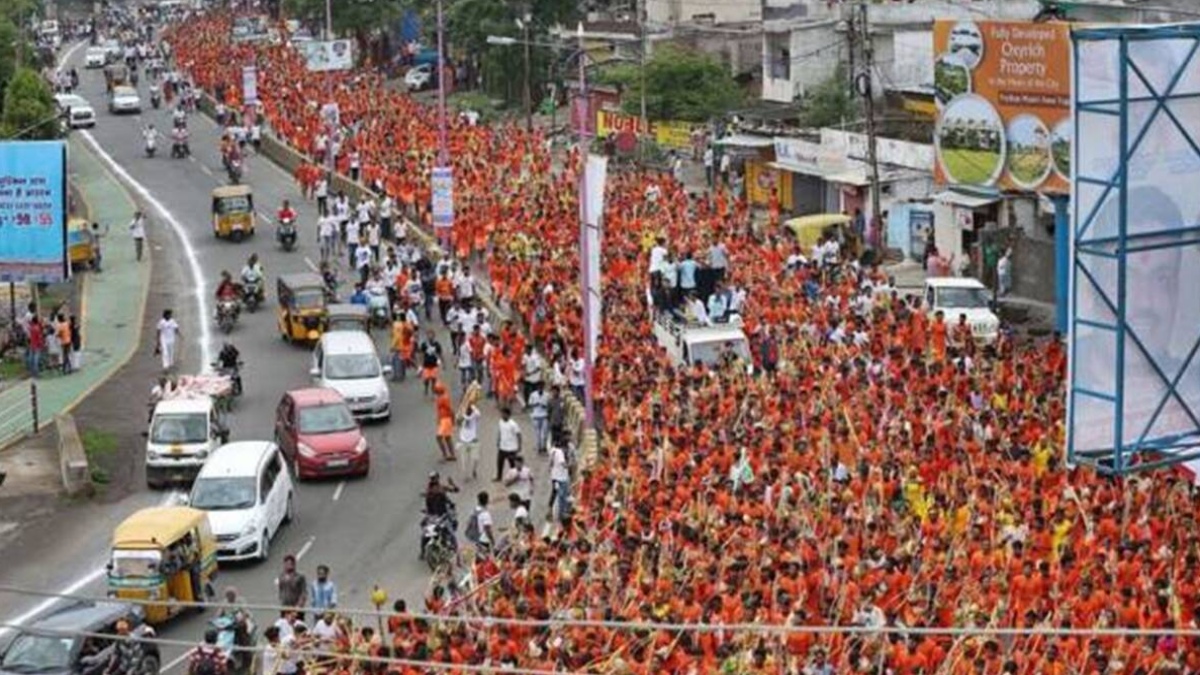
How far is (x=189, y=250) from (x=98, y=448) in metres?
19.1

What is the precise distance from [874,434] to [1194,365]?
30.7 ft

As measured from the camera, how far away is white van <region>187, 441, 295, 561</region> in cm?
2903

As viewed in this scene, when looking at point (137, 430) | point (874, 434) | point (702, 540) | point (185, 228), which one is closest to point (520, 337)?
point (137, 430)

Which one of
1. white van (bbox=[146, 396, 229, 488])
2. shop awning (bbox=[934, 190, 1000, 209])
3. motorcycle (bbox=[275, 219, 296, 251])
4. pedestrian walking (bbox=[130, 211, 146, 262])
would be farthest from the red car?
pedestrian walking (bbox=[130, 211, 146, 262])

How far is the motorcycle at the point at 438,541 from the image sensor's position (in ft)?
93.9

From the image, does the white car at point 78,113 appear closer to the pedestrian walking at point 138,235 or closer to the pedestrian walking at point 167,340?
the pedestrian walking at point 138,235

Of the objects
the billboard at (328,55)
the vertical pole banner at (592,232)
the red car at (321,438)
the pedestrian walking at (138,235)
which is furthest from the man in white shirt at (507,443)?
the billboard at (328,55)

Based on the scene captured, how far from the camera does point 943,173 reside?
1524 inches

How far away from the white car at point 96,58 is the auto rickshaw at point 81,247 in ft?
173

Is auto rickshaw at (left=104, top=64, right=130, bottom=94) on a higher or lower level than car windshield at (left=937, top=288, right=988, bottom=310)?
higher

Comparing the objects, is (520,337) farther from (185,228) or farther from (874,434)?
(185,228)

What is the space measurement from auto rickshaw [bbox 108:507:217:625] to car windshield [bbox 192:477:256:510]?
1776 mm

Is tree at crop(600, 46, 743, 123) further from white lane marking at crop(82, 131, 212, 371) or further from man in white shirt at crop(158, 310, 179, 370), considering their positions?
man in white shirt at crop(158, 310, 179, 370)

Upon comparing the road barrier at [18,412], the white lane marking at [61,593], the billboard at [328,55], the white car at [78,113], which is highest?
the billboard at [328,55]
